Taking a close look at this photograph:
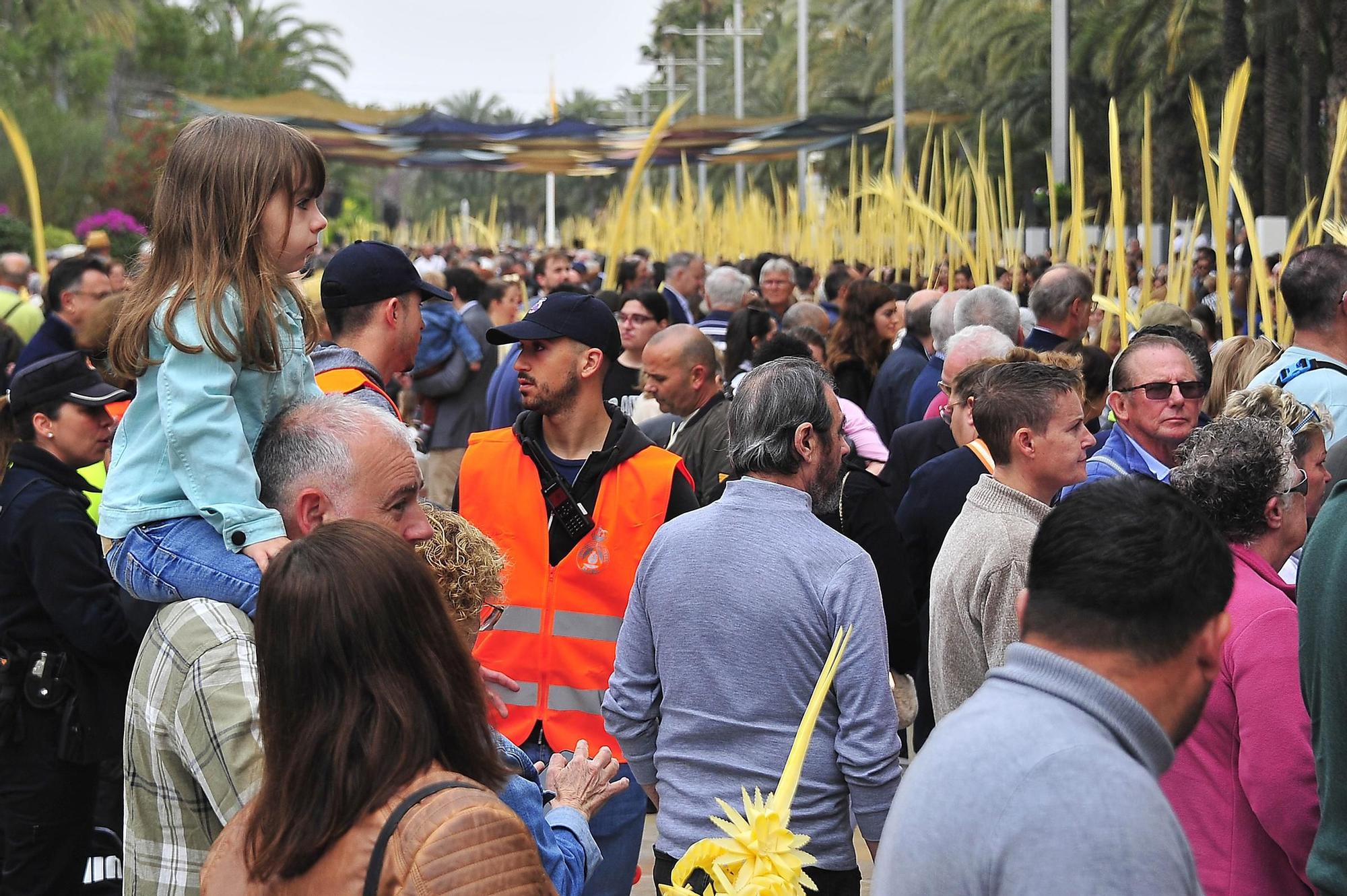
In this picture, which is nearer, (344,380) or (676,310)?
(344,380)

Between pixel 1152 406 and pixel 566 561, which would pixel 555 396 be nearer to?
pixel 566 561

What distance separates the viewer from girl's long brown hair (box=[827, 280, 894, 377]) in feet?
27.6

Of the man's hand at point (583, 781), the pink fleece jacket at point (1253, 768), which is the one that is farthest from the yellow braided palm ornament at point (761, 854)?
the pink fleece jacket at point (1253, 768)

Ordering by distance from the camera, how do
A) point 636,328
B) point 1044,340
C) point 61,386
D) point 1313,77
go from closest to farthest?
point 61,386 → point 1044,340 → point 636,328 → point 1313,77

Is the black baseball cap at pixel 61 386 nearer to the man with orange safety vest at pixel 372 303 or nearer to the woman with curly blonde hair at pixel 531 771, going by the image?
the man with orange safety vest at pixel 372 303

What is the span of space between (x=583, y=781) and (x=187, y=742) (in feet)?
2.23

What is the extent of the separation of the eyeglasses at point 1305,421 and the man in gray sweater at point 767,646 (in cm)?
139

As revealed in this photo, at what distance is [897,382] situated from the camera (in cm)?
771

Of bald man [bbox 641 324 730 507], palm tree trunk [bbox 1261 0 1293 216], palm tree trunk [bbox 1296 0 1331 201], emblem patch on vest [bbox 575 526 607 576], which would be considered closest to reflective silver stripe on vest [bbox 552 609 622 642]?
emblem patch on vest [bbox 575 526 607 576]

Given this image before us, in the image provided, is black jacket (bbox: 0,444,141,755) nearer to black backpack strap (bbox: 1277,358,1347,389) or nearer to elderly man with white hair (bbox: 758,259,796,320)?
black backpack strap (bbox: 1277,358,1347,389)

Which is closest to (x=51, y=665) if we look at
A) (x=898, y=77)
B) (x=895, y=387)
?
(x=895, y=387)

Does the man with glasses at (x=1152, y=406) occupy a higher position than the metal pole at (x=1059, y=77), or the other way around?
the metal pole at (x=1059, y=77)

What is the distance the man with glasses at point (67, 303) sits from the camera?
8508 mm

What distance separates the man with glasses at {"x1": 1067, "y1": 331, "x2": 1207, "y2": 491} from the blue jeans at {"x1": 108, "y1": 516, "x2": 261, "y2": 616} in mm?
2991
